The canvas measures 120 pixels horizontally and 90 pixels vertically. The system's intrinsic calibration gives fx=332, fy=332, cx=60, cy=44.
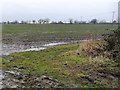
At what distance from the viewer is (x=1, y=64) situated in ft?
41.1

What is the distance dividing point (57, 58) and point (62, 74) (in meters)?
3.69

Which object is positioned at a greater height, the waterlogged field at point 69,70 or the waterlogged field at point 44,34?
the waterlogged field at point 69,70

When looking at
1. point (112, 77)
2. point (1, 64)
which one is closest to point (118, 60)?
point (112, 77)

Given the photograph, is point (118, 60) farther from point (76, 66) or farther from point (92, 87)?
point (92, 87)

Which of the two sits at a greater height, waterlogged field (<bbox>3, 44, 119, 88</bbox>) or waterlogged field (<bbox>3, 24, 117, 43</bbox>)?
waterlogged field (<bbox>3, 44, 119, 88</bbox>)

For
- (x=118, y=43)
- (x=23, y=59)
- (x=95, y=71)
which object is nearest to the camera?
(x=95, y=71)

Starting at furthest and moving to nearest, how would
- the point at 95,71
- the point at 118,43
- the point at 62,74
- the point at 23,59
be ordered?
the point at 118,43 → the point at 23,59 → the point at 95,71 → the point at 62,74

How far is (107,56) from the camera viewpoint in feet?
50.1

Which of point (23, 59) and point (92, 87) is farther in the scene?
point (23, 59)

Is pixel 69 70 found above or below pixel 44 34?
above

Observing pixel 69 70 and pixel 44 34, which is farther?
pixel 44 34

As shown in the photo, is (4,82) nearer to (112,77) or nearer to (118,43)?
(112,77)

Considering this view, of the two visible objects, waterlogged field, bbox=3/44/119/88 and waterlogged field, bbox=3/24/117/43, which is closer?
waterlogged field, bbox=3/44/119/88

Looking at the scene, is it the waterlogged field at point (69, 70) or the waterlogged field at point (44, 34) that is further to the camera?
the waterlogged field at point (44, 34)
